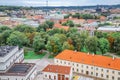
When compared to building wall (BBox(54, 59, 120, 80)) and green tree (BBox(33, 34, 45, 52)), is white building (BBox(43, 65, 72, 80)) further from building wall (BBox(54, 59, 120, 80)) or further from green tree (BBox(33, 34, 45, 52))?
green tree (BBox(33, 34, 45, 52))

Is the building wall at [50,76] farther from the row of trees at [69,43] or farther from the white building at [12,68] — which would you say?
the row of trees at [69,43]

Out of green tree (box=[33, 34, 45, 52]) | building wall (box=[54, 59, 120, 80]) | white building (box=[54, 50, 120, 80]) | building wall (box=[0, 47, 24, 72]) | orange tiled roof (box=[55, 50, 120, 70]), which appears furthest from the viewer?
green tree (box=[33, 34, 45, 52])

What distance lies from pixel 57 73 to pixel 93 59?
9527 mm

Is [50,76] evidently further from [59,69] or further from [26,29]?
[26,29]

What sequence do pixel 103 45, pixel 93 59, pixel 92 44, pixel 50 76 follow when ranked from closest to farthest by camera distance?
pixel 50 76 < pixel 93 59 < pixel 92 44 < pixel 103 45

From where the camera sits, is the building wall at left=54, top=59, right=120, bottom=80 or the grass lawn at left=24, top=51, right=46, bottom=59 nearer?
the building wall at left=54, top=59, right=120, bottom=80

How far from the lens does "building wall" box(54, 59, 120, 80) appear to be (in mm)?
47594

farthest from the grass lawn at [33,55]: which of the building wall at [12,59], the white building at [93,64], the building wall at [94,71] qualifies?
the building wall at [94,71]

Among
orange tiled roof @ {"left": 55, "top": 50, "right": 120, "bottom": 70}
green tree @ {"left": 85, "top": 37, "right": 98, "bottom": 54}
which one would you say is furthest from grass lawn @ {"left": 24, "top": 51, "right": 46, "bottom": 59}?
green tree @ {"left": 85, "top": 37, "right": 98, "bottom": 54}

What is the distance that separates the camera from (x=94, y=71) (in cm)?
5028

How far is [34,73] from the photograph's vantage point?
49438mm

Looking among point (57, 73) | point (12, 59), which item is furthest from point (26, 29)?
point (57, 73)

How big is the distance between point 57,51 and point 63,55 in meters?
9.52

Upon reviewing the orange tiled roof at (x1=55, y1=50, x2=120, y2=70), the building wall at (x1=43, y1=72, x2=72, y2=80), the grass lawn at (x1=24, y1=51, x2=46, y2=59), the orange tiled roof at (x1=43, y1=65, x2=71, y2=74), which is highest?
the orange tiled roof at (x1=55, y1=50, x2=120, y2=70)
